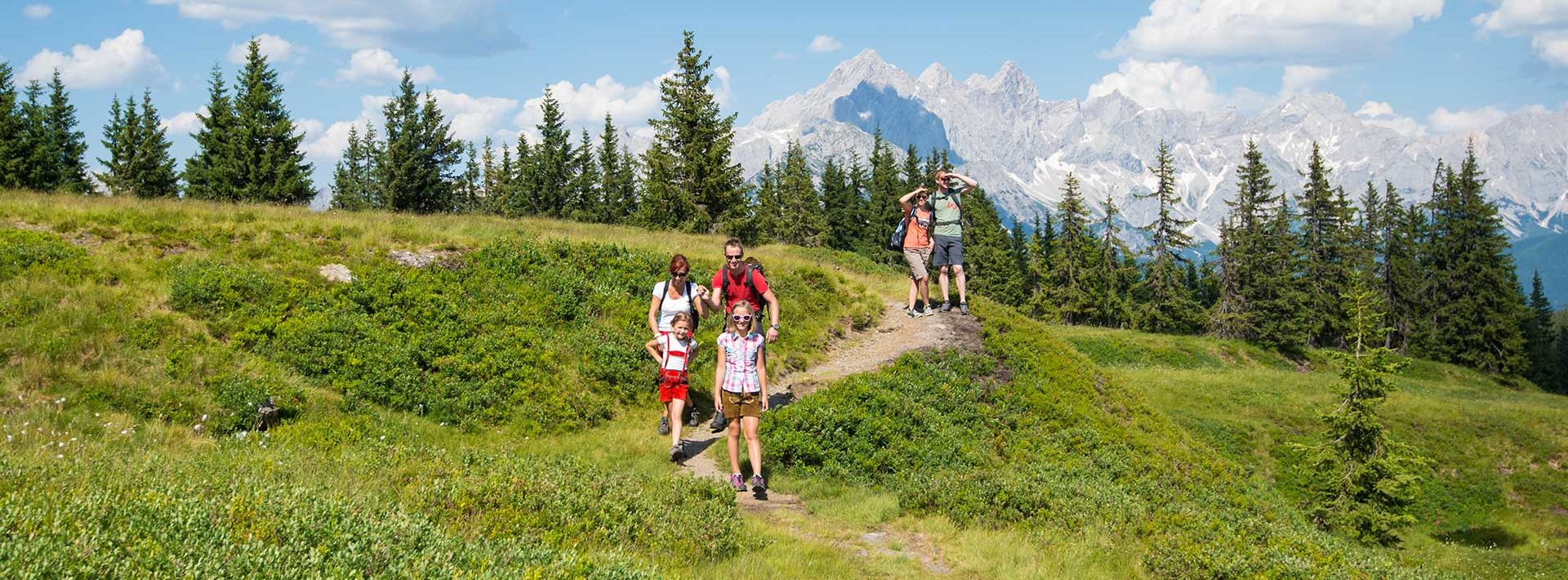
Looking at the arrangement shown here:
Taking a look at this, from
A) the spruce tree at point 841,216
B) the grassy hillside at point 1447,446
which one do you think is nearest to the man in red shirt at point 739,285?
the grassy hillside at point 1447,446

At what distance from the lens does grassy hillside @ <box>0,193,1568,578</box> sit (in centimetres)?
503

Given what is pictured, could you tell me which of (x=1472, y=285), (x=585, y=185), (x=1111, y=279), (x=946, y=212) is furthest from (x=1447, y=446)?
(x=585, y=185)

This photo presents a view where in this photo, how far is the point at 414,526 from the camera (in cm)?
504

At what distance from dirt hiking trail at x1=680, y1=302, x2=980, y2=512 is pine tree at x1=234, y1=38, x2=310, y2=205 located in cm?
4373

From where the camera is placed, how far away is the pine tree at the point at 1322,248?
203ft

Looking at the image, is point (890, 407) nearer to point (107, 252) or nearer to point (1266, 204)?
point (107, 252)

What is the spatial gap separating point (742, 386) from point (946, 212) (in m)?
8.01

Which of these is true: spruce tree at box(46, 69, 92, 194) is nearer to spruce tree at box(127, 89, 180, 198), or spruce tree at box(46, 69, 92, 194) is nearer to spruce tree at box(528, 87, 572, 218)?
spruce tree at box(127, 89, 180, 198)

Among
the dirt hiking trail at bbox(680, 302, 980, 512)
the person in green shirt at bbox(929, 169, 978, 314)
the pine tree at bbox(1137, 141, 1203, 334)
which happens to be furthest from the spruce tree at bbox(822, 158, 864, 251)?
the person in green shirt at bbox(929, 169, 978, 314)

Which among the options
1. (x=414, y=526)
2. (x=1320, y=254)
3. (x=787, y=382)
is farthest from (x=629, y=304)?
(x=1320, y=254)

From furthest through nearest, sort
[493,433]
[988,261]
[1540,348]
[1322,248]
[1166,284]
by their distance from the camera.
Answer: [1540,348] → [988,261] → [1166,284] → [1322,248] → [493,433]

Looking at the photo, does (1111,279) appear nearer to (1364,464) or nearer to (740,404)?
(1364,464)

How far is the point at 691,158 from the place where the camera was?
4247 centimetres

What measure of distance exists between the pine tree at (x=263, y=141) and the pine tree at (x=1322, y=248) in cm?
7155
